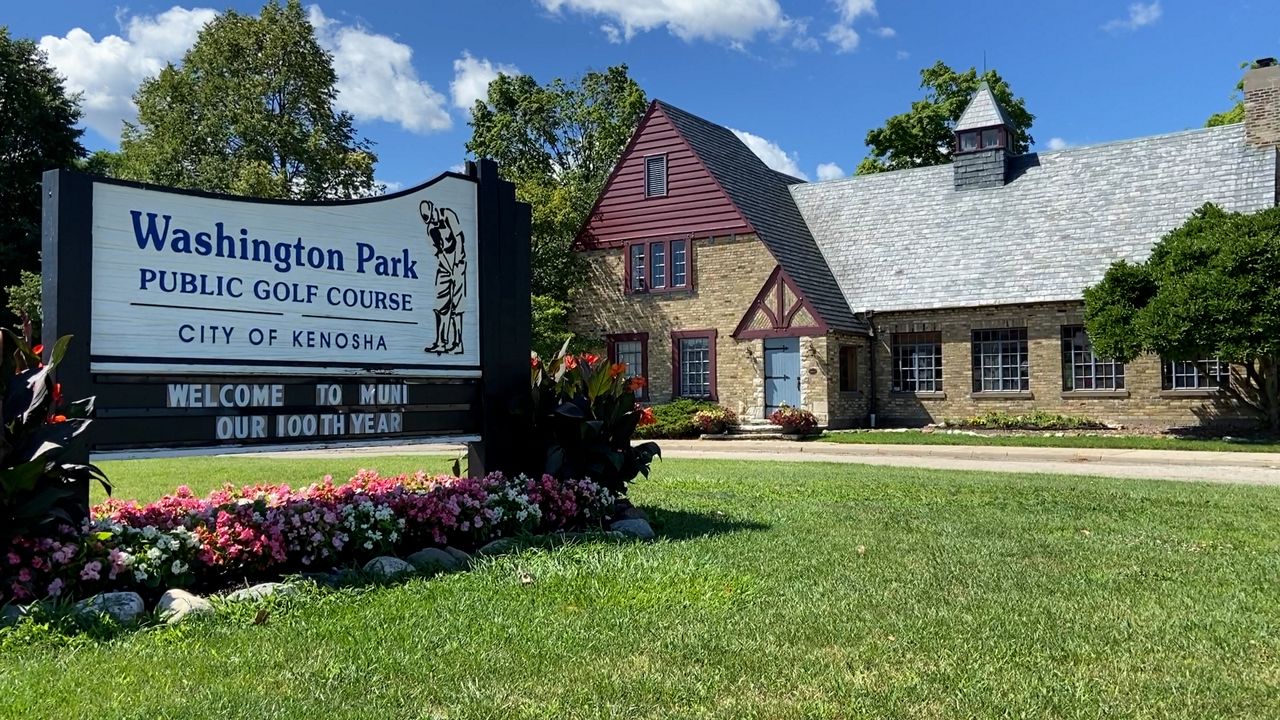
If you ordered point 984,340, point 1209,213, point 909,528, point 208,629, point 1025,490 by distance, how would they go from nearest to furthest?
point 208,629, point 909,528, point 1025,490, point 1209,213, point 984,340

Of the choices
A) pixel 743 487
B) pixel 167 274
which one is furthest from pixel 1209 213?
pixel 167 274

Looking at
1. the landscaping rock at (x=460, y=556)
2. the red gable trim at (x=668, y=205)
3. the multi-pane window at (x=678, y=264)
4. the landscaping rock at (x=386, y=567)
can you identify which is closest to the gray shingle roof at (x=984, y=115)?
the red gable trim at (x=668, y=205)

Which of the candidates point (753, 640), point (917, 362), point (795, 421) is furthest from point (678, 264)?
point (753, 640)

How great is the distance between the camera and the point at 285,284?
7.09 metres

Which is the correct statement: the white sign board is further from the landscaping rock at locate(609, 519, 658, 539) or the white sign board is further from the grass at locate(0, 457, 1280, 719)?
the grass at locate(0, 457, 1280, 719)

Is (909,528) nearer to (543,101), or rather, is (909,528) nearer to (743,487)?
(743,487)

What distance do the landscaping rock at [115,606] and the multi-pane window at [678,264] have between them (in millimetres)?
23962

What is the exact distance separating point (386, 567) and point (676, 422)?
19.8m

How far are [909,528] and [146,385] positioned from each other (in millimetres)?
6109

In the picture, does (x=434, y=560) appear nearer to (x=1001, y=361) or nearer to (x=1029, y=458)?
(x=1029, y=458)

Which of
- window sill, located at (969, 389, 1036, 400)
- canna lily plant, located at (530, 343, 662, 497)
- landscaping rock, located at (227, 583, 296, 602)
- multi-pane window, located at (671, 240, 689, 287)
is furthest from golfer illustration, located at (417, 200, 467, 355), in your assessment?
multi-pane window, located at (671, 240, 689, 287)

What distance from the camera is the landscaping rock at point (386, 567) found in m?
6.27

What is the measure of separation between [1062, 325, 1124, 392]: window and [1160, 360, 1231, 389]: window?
3.34 ft

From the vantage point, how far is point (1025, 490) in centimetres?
1152
